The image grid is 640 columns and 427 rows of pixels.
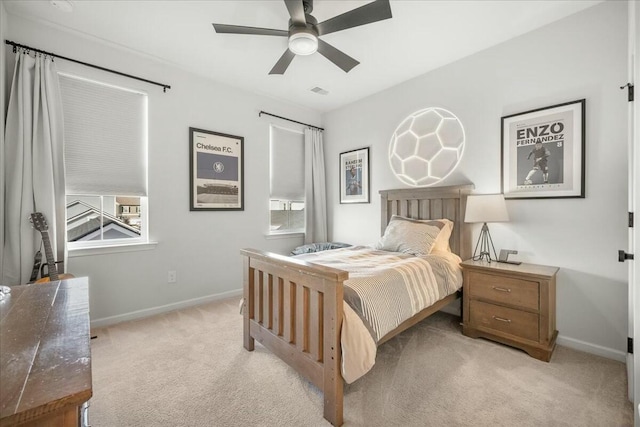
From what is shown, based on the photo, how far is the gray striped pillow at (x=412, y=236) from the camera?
9.02ft

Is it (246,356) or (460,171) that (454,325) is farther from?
(246,356)

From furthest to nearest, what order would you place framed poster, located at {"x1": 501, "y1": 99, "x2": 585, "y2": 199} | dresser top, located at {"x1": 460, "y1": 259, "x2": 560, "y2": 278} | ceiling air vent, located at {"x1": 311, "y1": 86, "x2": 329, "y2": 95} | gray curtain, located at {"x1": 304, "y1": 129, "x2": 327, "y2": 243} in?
1. gray curtain, located at {"x1": 304, "y1": 129, "x2": 327, "y2": 243}
2. ceiling air vent, located at {"x1": 311, "y1": 86, "x2": 329, "y2": 95}
3. framed poster, located at {"x1": 501, "y1": 99, "x2": 585, "y2": 199}
4. dresser top, located at {"x1": 460, "y1": 259, "x2": 560, "y2": 278}

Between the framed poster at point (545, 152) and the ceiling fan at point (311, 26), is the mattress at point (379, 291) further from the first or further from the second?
the ceiling fan at point (311, 26)

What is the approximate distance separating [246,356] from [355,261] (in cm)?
117

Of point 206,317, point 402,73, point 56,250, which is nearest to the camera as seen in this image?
point 56,250

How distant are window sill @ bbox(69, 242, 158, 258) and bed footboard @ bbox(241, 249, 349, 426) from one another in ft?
4.65

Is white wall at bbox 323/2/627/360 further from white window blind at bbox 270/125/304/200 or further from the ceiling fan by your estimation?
white window blind at bbox 270/125/304/200

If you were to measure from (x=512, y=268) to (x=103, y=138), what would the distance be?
12.9 ft

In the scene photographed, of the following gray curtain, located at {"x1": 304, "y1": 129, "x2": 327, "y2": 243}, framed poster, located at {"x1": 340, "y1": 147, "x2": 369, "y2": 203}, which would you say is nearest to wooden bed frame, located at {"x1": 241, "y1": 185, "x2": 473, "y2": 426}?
framed poster, located at {"x1": 340, "y1": 147, "x2": 369, "y2": 203}

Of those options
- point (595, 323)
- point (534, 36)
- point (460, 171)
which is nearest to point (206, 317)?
point (460, 171)

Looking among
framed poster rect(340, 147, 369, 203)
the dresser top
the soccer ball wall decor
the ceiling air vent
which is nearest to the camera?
the dresser top

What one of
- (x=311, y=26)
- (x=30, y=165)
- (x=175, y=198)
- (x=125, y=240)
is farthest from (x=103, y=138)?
(x=311, y=26)

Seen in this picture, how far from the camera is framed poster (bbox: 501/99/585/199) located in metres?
2.31

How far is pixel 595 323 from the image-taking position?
7.33 ft
